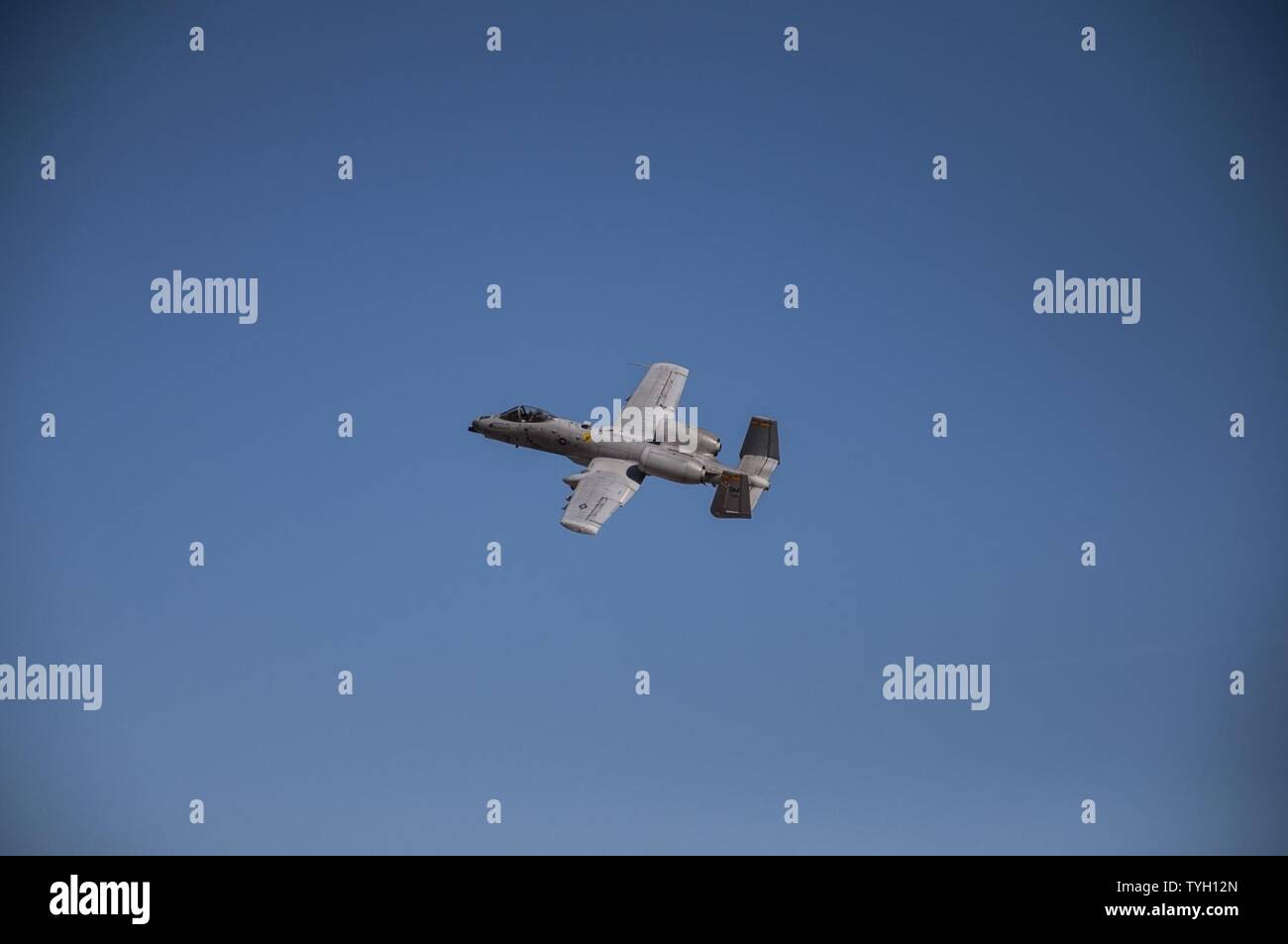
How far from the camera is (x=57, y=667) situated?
75062 millimetres

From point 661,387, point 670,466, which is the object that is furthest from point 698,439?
point 661,387

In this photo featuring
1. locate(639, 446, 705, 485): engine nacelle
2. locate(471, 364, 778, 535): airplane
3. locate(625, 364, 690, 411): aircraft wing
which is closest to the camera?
locate(471, 364, 778, 535): airplane

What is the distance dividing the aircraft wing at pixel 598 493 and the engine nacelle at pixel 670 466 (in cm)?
57

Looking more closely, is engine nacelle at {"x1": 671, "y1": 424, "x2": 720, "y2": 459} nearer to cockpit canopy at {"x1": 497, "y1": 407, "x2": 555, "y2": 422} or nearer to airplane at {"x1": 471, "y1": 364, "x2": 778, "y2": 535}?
airplane at {"x1": 471, "y1": 364, "x2": 778, "y2": 535}

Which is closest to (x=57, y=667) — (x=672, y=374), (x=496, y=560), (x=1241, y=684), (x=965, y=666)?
(x=496, y=560)

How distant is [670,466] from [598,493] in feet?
10.2

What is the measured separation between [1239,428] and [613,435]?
25.1m

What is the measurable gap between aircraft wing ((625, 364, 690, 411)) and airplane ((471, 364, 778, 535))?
0.89 meters

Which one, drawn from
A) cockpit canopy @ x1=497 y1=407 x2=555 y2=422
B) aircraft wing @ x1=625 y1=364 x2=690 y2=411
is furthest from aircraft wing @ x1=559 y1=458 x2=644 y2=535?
aircraft wing @ x1=625 y1=364 x2=690 y2=411

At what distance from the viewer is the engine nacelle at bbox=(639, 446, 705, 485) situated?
7619 cm

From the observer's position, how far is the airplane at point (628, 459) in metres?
73.9

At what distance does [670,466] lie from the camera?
76438 millimetres

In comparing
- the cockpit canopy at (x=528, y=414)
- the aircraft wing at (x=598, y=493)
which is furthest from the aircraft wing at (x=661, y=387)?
the aircraft wing at (x=598, y=493)

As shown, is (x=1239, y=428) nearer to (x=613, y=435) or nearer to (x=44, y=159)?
(x=613, y=435)
